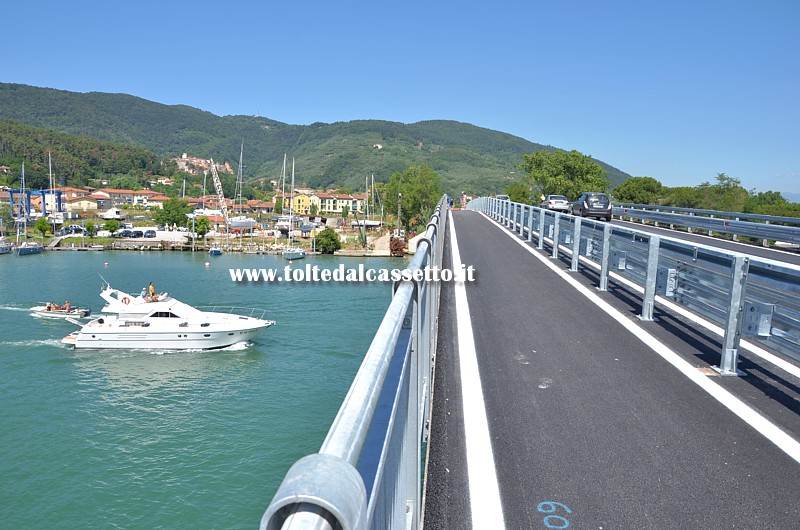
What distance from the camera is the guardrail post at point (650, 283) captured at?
888 centimetres

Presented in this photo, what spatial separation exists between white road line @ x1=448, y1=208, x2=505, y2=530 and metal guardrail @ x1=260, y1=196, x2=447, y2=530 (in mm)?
583

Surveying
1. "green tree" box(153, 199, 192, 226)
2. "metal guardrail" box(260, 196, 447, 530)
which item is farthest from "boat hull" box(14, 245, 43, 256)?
"metal guardrail" box(260, 196, 447, 530)

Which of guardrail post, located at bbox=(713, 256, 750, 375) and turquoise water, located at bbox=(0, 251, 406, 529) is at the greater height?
guardrail post, located at bbox=(713, 256, 750, 375)

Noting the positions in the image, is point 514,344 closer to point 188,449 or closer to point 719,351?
point 719,351

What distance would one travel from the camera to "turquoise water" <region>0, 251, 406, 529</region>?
20.3 m

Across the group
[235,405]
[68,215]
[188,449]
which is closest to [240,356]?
[235,405]

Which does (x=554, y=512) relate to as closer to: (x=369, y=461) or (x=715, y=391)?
(x=369, y=461)

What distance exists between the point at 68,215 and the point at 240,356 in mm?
135741

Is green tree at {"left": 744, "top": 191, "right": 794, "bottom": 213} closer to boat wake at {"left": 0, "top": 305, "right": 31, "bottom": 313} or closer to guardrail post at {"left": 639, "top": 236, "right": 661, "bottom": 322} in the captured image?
guardrail post at {"left": 639, "top": 236, "right": 661, "bottom": 322}

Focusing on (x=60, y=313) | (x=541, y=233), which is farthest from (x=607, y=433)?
(x=60, y=313)

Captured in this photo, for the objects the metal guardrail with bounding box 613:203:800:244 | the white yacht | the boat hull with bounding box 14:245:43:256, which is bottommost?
the boat hull with bounding box 14:245:43:256

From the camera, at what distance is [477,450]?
4531 mm

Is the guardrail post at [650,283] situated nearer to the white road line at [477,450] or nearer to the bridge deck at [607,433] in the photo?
the bridge deck at [607,433]

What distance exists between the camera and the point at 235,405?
1133 inches
